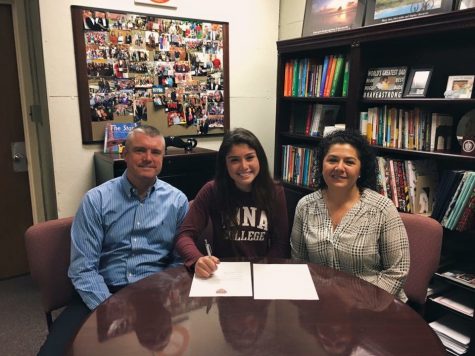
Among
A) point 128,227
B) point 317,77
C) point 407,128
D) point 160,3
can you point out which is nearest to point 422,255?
point 407,128

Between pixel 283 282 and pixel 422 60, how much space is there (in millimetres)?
1825

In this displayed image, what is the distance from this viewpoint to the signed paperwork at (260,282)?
1.23m

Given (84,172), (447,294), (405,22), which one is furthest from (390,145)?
(84,172)

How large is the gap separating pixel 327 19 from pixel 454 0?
921mm

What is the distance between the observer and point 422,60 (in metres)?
2.40

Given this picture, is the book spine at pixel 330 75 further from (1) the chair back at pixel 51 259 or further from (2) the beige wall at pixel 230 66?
(1) the chair back at pixel 51 259

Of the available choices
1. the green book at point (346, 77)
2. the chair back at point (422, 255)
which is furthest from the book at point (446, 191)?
the green book at point (346, 77)

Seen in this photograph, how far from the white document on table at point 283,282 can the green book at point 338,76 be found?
158 centimetres

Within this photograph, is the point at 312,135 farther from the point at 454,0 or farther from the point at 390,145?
the point at 454,0

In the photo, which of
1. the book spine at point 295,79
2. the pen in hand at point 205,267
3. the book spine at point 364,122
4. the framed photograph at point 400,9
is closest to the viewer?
the pen in hand at point 205,267

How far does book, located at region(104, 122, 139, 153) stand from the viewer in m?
2.80

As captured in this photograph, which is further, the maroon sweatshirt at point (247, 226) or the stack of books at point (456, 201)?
the stack of books at point (456, 201)

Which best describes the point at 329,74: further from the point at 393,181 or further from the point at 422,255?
the point at 422,255

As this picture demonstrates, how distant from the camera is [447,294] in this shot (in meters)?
2.17
